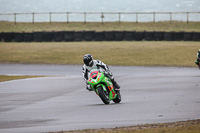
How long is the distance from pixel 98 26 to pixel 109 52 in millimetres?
22361

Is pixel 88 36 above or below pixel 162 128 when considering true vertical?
above

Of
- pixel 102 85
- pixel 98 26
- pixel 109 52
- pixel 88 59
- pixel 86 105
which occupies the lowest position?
pixel 109 52

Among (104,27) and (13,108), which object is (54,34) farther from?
(13,108)

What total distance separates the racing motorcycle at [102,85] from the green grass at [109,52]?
17.9 metres

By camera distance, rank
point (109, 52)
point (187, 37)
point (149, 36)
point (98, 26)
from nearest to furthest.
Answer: point (109, 52) < point (187, 37) < point (149, 36) < point (98, 26)

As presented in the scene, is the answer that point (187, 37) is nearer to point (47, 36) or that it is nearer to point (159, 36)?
point (159, 36)

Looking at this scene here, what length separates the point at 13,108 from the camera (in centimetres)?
1177

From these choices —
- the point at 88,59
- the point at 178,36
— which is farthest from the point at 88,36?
the point at 88,59

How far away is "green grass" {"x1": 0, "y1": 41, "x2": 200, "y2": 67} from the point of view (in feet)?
107

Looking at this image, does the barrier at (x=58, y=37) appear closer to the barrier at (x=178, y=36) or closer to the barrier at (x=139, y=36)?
the barrier at (x=139, y=36)

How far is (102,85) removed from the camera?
11711 mm

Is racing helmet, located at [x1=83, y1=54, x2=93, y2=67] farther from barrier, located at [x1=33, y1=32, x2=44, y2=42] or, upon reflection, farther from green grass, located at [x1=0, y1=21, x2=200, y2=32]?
green grass, located at [x1=0, y1=21, x2=200, y2=32]

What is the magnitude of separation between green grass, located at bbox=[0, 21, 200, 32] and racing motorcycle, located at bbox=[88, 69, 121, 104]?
44807mm

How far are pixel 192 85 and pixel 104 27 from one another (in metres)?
42.5
